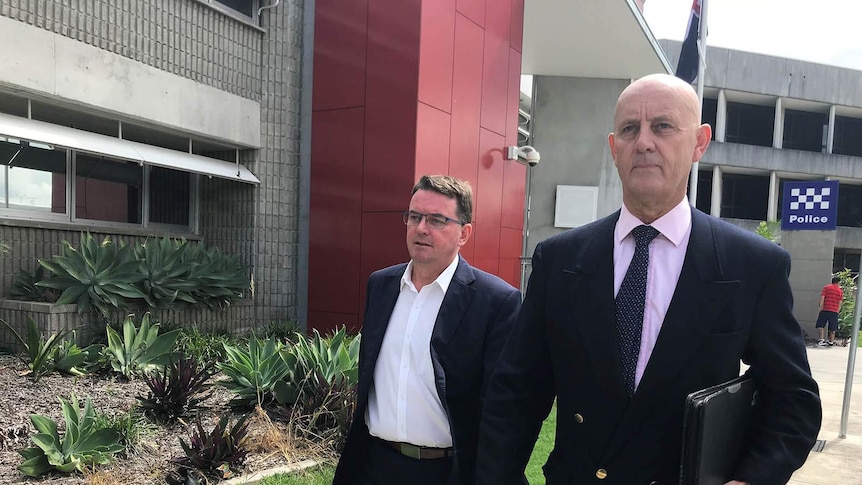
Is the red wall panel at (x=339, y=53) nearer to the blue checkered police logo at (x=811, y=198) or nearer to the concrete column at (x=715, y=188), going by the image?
the blue checkered police logo at (x=811, y=198)

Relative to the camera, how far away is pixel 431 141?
780 cm

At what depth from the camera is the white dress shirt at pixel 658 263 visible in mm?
1493

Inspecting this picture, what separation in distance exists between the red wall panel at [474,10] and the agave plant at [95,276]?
5.76 m

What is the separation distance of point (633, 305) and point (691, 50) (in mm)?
11332

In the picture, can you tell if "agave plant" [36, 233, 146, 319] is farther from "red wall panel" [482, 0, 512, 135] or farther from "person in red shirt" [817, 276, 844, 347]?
"person in red shirt" [817, 276, 844, 347]

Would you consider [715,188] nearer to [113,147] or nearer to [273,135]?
[273,135]

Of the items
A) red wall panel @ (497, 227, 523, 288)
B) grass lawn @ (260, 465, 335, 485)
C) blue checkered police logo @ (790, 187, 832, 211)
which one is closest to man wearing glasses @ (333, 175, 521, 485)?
grass lawn @ (260, 465, 335, 485)

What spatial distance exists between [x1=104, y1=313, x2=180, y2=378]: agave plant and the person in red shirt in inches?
628

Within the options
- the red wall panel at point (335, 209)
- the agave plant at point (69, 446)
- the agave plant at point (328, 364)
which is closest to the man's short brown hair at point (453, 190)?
the agave plant at point (328, 364)

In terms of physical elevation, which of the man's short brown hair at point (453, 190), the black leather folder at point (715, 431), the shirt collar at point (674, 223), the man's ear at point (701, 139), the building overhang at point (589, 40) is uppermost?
the building overhang at point (589, 40)

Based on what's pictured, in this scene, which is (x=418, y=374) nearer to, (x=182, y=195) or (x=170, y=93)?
(x=170, y=93)

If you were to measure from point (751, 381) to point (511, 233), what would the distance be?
869cm

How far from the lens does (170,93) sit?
21.8 ft

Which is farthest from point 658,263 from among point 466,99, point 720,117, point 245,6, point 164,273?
point 720,117
